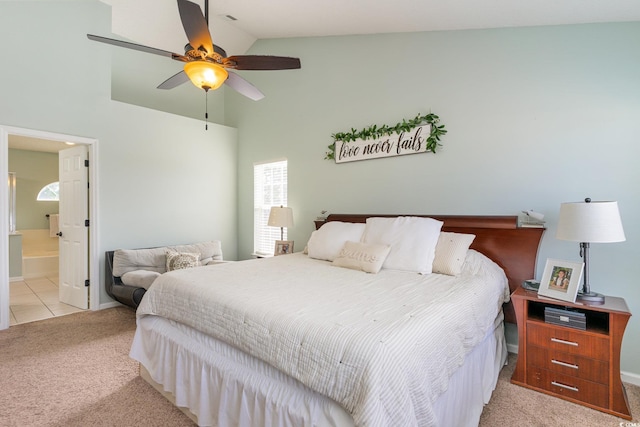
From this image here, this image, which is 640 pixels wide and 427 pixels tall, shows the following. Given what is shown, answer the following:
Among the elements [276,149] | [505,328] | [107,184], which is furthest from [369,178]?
[107,184]

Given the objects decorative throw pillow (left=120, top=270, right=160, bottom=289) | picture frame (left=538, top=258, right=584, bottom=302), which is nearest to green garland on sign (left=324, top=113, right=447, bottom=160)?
picture frame (left=538, top=258, right=584, bottom=302)

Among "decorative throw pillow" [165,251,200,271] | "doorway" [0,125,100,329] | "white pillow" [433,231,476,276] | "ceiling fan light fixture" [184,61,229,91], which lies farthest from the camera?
"decorative throw pillow" [165,251,200,271]

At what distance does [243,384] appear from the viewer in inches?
62.7

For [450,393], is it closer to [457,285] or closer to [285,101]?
[457,285]

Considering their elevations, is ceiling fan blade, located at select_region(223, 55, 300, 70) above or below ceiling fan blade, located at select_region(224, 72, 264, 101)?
above

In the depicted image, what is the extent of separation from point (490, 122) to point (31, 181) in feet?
27.1

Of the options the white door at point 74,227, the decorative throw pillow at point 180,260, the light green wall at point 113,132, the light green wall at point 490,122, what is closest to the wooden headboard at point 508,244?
the light green wall at point 490,122

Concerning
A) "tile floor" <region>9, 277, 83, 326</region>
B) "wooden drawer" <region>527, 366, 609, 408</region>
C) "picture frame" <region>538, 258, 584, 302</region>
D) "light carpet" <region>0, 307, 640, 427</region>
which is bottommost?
"tile floor" <region>9, 277, 83, 326</region>

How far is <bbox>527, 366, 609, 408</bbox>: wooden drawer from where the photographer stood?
2.01m

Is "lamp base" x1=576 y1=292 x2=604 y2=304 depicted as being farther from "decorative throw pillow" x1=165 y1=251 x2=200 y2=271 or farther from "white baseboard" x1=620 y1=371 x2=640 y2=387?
"decorative throw pillow" x1=165 y1=251 x2=200 y2=271

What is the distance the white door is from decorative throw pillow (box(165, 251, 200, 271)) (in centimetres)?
100

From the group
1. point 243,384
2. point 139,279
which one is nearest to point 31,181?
point 139,279

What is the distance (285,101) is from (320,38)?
0.94m

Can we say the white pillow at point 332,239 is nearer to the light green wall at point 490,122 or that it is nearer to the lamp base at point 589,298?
the light green wall at point 490,122
